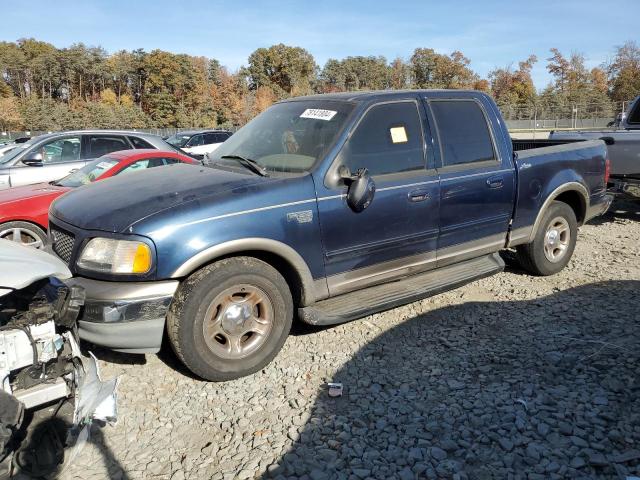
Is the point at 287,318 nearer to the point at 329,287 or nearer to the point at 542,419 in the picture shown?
the point at 329,287

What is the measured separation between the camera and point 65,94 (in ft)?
285

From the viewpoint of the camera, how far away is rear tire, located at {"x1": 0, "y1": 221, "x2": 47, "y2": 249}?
5949 millimetres

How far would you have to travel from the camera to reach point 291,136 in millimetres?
4168

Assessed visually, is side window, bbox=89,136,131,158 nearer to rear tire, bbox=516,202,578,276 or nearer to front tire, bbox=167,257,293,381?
front tire, bbox=167,257,293,381

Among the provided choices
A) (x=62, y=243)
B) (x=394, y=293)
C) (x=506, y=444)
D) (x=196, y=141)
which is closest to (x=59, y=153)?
(x=62, y=243)

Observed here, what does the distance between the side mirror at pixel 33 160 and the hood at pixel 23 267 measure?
6352 millimetres

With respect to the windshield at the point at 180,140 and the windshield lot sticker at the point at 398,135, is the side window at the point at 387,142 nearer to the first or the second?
the windshield lot sticker at the point at 398,135

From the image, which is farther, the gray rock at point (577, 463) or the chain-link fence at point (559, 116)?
the chain-link fence at point (559, 116)

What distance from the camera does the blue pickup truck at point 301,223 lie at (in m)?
3.18

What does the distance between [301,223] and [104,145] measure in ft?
21.5

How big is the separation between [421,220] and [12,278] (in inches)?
116

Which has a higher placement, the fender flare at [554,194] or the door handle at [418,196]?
the door handle at [418,196]

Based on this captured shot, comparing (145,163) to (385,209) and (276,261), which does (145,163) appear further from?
(385,209)

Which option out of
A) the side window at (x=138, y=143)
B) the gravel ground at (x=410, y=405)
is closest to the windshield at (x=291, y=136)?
the gravel ground at (x=410, y=405)
